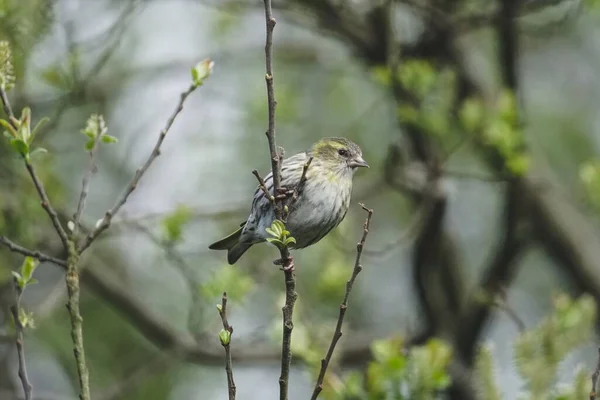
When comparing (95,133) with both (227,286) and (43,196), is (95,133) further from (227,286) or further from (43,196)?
(227,286)

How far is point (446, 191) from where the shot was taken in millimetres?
7348

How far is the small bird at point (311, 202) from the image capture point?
15.3 feet

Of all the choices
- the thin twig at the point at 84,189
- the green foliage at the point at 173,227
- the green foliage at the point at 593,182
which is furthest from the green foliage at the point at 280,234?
the green foliage at the point at 593,182

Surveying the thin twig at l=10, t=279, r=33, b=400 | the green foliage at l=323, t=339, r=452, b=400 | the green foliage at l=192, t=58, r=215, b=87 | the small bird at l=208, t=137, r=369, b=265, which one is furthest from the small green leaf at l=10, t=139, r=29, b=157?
the green foliage at l=323, t=339, r=452, b=400

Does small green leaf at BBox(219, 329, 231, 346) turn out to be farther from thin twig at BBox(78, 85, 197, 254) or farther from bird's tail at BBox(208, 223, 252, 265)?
bird's tail at BBox(208, 223, 252, 265)

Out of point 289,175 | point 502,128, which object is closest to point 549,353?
point 289,175

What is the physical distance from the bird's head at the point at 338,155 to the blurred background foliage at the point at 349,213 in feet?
3.59

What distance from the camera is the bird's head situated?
5.16 meters

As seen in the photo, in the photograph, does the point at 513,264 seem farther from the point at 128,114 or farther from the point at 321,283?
the point at 128,114

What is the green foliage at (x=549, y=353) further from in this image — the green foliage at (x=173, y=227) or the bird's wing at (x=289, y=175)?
the green foliage at (x=173, y=227)

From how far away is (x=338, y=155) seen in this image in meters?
5.37

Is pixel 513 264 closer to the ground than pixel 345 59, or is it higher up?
closer to the ground

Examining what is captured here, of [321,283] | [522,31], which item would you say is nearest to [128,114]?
[321,283]

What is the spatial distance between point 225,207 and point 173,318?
12.1ft
